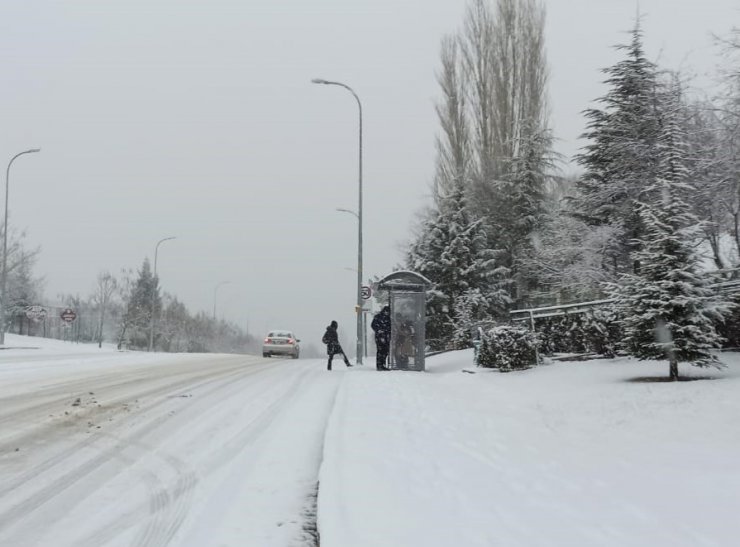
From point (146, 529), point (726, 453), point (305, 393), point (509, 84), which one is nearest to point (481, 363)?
point (305, 393)

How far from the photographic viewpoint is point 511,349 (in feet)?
Result: 48.5

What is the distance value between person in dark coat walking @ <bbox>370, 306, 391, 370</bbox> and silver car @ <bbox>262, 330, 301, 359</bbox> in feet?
45.8

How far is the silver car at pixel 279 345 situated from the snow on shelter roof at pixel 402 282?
48.1 feet

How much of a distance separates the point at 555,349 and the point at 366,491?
12.2 metres

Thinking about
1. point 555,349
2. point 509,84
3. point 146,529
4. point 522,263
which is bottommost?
point 146,529

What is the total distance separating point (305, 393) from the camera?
11.8 metres

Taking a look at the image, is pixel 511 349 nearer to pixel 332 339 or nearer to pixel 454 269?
pixel 332 339

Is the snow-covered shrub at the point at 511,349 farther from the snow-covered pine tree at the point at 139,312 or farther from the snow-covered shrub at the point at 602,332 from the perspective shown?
the snow-covered pine tree at the point at 139,312

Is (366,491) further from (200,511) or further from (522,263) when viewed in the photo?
(522,263)

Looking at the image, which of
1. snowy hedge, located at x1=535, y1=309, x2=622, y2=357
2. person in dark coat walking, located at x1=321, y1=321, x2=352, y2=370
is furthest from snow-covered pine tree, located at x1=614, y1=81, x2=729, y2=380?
person in dark coat walking, located at x1=321, y1=321, x2=352, y2=370

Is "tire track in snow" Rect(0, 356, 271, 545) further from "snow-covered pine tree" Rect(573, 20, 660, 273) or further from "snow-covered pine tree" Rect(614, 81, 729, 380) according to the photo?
"snow-covered pine tree" Rect(573, 20, 660, 273)

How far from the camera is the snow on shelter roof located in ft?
61.6

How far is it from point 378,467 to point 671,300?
716 cm

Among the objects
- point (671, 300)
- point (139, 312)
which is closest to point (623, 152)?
point (671, 300)
